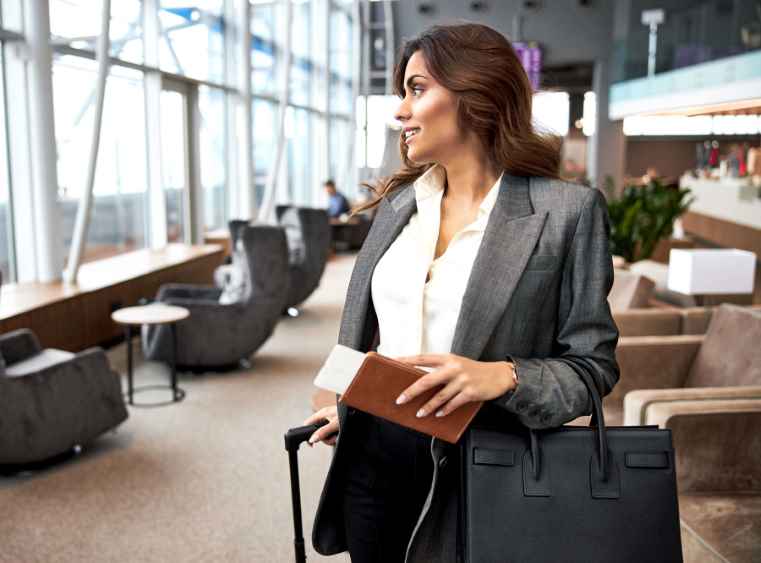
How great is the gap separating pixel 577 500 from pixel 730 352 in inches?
107

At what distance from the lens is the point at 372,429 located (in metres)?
1.49

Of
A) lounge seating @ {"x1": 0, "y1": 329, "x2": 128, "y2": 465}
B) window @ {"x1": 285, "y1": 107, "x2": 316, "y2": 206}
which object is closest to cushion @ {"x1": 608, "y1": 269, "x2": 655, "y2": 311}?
lounge seating @ {"x1": 0, "y1": 329, "x2": 128, "y2": 465}

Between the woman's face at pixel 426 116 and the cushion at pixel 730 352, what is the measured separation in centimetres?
247

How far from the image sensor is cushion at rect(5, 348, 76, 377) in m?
4.21

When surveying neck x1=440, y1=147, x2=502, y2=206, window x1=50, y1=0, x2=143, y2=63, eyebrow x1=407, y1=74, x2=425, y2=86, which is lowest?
neck x1=440, y1=147, x2=502, y2=206

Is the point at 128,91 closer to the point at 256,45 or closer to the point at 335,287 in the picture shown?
the point at 335,287

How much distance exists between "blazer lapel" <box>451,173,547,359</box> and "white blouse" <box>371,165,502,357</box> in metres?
0.05

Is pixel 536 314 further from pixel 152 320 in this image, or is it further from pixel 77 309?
pixel 77 309

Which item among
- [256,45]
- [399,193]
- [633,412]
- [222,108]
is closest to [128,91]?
[222,108]

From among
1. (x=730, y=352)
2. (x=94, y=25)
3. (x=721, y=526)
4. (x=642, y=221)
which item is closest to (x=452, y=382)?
(x=721, y=526)

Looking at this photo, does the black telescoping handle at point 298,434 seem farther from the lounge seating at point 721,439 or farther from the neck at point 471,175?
the lounge seating at point 721,439

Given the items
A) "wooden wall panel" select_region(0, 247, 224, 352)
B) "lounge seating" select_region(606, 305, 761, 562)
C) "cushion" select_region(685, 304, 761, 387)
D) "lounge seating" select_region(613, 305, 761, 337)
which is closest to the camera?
"lounge seating" select_region(606, 305, 761, 562)

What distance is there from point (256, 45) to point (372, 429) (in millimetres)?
12285

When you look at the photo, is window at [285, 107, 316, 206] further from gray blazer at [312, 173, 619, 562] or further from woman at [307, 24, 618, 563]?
gray blazer at [312, 173, 619, 562]
